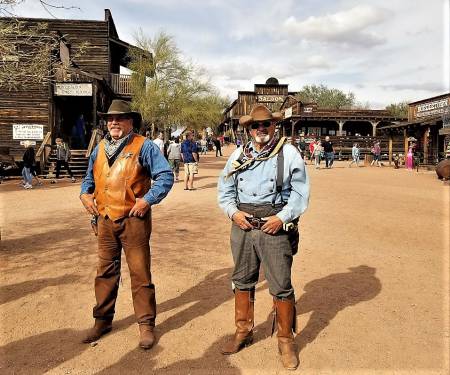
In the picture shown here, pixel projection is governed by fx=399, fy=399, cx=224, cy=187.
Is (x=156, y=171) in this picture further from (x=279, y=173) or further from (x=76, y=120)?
(x=76, y=120)

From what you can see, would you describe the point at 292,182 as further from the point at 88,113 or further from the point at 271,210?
the point at 88,113

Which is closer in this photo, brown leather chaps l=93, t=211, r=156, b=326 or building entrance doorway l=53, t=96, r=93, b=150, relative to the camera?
brown leather chaps l=93, t=211, r=156, b=326

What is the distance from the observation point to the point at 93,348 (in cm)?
321

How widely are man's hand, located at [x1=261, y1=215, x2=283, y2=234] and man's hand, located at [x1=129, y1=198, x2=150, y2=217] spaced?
970mm

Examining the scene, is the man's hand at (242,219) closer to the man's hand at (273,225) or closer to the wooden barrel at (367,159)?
the man's hand at (273,225)

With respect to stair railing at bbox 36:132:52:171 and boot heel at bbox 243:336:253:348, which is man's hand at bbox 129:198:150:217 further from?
stair railing at bbox 36:132:52:171

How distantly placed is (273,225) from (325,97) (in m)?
69.4

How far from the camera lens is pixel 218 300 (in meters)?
4.19

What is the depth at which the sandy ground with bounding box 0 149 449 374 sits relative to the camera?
3.04m

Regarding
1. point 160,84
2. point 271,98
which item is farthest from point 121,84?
point 271,98

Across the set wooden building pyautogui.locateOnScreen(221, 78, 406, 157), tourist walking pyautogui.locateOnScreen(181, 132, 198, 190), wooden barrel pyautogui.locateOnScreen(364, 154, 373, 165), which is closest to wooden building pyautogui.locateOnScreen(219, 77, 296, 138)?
wooden building pyautogui.locateOnScreen(221, 78, 406, 157)

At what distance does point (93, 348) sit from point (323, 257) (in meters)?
3.49

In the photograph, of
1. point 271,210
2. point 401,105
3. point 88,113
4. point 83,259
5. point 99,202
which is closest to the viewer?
point 271,210

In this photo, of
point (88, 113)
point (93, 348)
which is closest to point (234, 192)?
point (93, 348)
